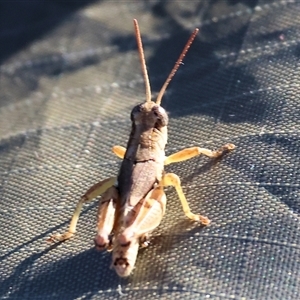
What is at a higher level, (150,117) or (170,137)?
(150,117)

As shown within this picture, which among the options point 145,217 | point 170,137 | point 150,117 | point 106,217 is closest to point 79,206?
point 106,217

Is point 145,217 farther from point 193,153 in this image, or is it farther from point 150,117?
point 150,117

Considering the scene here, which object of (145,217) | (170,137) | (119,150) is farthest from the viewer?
(170,137)

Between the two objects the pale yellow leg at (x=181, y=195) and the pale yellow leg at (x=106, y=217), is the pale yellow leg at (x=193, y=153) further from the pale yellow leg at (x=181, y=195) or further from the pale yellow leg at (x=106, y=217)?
the pale yellow leg at (x=106, y=217)

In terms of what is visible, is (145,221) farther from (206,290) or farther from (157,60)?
(157,60)

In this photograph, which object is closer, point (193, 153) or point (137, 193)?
point (137, 193)

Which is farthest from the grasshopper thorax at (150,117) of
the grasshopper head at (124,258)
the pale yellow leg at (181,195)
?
the grasshopper head at (124,258)

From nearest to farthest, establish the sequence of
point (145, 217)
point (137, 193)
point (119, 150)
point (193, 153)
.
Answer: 1. point (145, 217)
2. point (137, 193)
3. point (193, 153)
4. point (119, 150)

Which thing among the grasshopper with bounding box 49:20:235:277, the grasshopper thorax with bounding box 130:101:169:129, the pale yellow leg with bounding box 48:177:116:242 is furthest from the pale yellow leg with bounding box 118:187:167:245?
the grasshopper thorax with bounding box 130:101:169:129

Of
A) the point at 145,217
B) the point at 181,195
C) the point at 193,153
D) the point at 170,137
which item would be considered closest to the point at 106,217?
the point at 145,217

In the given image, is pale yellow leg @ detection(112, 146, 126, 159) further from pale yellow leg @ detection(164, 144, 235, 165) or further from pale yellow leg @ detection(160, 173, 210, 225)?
pale yellow leg @ detection(160, 173, 210, 225)
